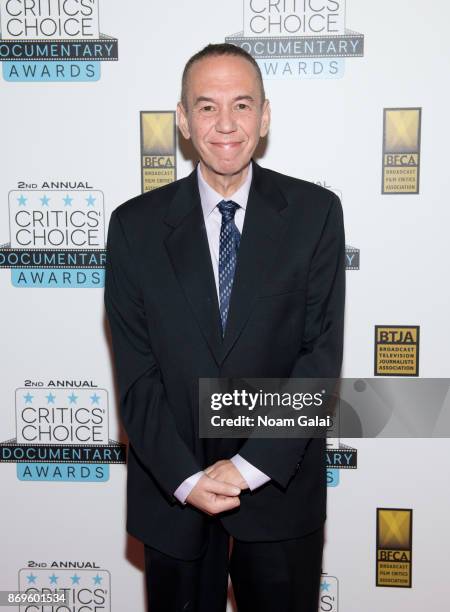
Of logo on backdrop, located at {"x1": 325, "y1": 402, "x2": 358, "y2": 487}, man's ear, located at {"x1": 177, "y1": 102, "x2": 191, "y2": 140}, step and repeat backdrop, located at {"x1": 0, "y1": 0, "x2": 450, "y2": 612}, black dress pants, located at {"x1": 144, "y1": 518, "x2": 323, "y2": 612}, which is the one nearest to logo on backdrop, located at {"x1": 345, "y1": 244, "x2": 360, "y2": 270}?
step and repeat backdrop, located at {"x1": 0, "y1": 0, "x2": 450, "y2": 612}

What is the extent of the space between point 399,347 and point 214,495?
92 centimetres

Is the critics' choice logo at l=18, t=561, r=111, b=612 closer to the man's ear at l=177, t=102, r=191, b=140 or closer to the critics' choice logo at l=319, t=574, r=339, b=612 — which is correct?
the critics' choice logo at l=319, t=574, r=339, b=612

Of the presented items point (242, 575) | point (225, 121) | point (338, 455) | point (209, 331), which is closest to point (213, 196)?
point (225, 121)

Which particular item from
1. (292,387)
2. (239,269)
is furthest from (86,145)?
(292,387)

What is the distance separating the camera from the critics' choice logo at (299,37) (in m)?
2.09

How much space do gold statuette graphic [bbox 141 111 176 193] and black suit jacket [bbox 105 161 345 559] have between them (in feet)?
1.86

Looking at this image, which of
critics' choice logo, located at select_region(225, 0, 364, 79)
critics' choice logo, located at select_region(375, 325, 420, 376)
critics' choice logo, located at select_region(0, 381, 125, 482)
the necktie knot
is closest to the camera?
the necktie knot

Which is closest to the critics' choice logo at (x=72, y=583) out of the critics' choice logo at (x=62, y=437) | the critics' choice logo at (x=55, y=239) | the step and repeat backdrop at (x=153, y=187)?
the step and repeat backdrop at (x=153, y=187)

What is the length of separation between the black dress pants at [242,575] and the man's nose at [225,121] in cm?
86

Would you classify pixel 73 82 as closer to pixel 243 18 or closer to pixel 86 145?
pixel 86 145

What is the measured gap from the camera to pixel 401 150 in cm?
212

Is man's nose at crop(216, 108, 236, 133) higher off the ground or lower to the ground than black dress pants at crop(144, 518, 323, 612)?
higher

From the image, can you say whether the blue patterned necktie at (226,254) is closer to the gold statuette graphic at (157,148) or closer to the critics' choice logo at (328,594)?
the gold statuette graphic at (157,148)

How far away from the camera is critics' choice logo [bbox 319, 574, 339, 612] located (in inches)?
92.3
